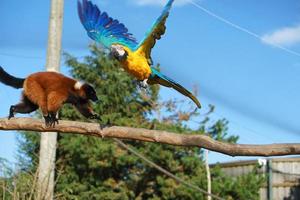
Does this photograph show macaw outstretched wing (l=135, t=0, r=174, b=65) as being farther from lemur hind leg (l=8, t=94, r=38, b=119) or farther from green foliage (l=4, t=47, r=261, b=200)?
green foliage (l=4, t=47, r=261, b=200)

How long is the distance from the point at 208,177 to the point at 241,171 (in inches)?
32.9

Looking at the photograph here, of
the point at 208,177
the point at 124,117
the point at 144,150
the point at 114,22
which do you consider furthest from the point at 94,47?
the point at 114,22

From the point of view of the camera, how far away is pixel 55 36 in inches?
269

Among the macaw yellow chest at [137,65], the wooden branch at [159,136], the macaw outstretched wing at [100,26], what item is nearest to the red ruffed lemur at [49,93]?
the wooden branch at [159,136]

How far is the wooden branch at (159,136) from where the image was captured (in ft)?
11.1

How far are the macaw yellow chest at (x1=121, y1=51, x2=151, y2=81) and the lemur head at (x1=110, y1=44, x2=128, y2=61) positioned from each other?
0.10ft

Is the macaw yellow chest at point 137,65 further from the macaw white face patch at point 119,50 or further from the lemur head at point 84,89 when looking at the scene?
the lemur head at point 84,89

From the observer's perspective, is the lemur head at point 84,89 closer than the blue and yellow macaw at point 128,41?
No

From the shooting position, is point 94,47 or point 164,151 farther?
point 94,47

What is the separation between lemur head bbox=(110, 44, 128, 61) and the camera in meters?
3.68

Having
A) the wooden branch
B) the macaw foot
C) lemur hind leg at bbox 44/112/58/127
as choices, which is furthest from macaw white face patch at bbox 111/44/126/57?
lemur hind leg at bbox 44/112/58/127

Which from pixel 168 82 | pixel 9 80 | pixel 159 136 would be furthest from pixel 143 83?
pixel 9 80

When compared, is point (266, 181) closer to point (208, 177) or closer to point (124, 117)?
point (208, 177)

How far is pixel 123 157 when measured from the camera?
809cm
